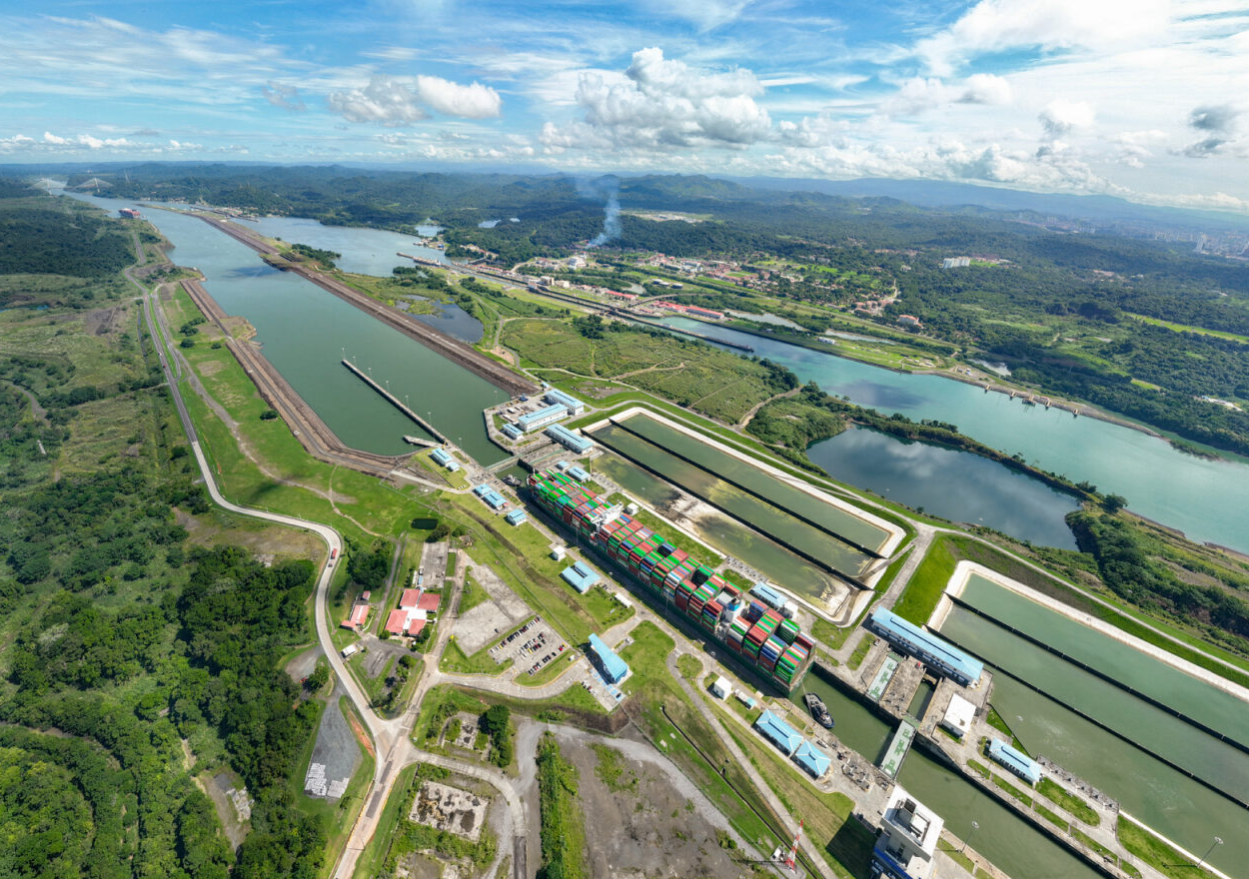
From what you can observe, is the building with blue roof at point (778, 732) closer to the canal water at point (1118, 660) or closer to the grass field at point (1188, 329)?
the canal water at point (1118, 660)

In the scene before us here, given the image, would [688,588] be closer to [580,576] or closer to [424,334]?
[580,576]

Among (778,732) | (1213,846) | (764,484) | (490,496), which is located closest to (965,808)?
(778,732)

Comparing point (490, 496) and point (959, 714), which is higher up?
point (490, 496)

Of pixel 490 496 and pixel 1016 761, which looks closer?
pixel 1016 761

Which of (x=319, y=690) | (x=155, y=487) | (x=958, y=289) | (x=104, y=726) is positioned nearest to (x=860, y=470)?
(x=319, y=690)

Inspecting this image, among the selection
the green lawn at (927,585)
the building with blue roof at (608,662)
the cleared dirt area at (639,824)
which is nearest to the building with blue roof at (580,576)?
the building with blue roof at (608,662)

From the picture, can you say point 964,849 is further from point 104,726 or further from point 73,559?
point 73,559
